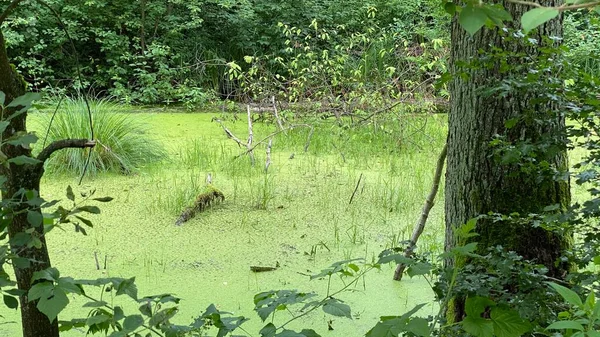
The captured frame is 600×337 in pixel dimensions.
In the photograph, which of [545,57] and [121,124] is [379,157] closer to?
[121,124]

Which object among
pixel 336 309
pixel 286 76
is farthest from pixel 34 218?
pixel 286 76

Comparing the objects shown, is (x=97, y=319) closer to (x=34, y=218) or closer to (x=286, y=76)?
(x=34, y=218)

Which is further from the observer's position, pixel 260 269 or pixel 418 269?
pixel 260 269

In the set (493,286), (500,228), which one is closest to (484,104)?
(500,228)

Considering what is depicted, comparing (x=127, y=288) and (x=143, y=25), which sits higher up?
(x=143, y=25)

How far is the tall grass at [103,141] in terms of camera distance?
3.92 metres

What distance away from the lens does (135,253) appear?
2.79 metres

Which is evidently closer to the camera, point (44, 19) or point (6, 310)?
point (6, 310)

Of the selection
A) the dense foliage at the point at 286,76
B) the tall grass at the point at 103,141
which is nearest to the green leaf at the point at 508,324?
the dense foliage at the point at 286,76

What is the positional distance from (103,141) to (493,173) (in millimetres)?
2981

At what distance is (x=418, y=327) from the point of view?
36.7 inches

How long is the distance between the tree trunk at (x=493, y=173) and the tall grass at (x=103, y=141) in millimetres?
2558

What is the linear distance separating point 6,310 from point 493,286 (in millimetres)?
1784

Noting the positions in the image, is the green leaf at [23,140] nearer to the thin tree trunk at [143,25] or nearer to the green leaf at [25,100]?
the green leaf at [25,100]
